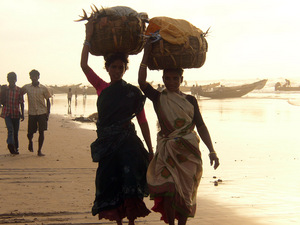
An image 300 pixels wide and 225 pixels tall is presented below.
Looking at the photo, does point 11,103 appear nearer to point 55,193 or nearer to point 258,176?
point 55,193

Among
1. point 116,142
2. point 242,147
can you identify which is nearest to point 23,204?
point 116,142

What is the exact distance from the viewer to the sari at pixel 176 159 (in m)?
4.04

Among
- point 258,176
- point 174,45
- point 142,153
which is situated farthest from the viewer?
point 258,176

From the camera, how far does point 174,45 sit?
4.02 meters

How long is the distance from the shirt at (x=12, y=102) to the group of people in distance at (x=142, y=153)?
212 inches

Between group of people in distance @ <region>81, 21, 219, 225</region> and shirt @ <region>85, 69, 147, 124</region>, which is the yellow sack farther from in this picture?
shirt @ <region>85, 69, 147, 124</region>

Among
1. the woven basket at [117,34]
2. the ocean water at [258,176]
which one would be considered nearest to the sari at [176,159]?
the woven basket at [117,34]

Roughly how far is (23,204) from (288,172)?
445 cm

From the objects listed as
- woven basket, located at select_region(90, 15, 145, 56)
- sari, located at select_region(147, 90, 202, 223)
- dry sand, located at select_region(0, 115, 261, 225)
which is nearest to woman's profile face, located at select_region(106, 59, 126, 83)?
woven basket, located at select_region(90, 15, 145, 56)

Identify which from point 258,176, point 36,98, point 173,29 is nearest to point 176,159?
point 173,29

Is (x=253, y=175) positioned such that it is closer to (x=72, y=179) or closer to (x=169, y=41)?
(x=72, y=179)

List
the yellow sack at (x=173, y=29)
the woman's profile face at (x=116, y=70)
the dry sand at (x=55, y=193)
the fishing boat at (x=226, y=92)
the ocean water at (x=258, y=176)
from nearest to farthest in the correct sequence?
1. the yellow sack at (x=173, y=29)
2. the woman's profile face at (x=116, y=70)
3. the dry sand at (x=55, y=193)
4. the ocean water at (x=258, y=176)
5. the fishing boat at (x=226, y=92)

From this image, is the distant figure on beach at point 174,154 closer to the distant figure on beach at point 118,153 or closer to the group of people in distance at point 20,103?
the distant figure on beach at point 118,153

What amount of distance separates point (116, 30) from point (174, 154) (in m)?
1.20
